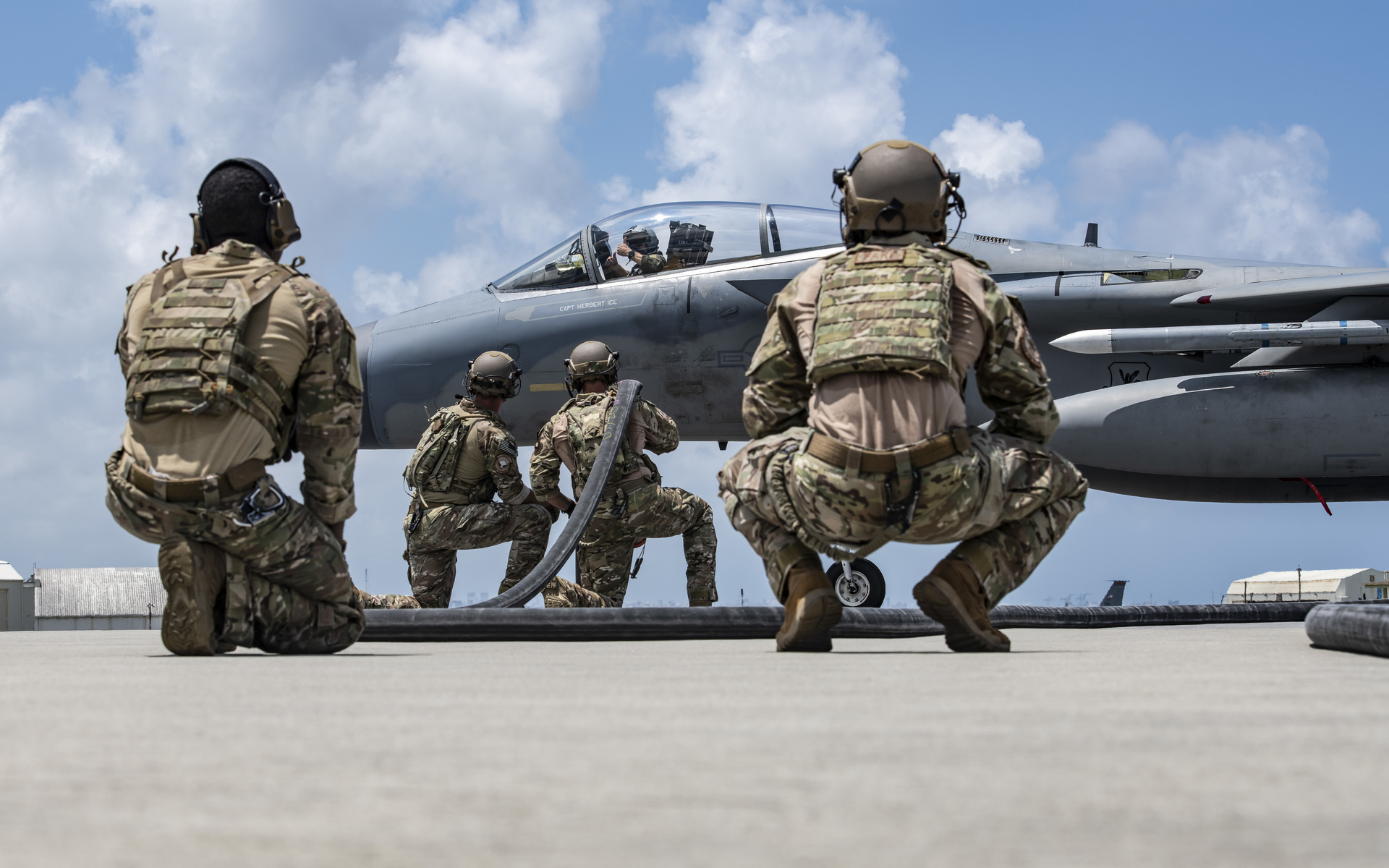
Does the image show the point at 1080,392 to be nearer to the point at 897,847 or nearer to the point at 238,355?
the point at 238,355

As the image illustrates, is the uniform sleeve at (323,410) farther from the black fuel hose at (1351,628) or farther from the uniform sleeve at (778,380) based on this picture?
the black fuel hose at (1351,628)

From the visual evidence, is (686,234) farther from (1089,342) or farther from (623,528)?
(1089,342)

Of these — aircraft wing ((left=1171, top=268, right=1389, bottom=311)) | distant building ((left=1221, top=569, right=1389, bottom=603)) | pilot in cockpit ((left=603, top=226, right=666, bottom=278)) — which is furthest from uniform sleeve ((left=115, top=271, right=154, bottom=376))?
distant building ((left=1221, top=569, right=1389, bottom=603))

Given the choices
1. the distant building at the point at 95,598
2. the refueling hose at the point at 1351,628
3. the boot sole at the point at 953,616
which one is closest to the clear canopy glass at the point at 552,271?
the boot sole at the point at 953,616

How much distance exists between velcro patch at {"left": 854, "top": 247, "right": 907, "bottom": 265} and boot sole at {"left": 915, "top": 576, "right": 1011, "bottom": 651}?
969 millimetres

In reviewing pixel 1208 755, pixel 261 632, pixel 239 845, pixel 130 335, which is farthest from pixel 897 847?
pixel 130 335

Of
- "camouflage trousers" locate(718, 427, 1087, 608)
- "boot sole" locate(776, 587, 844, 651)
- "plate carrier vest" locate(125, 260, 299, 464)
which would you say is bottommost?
"boot sole" locate(776, 587, 844, 651)

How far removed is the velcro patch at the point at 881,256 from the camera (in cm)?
392

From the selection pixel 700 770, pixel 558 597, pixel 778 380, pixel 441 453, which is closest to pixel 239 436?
pixel 778 380

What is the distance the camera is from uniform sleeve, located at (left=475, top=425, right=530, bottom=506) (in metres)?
8.12

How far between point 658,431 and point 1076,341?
276 cm

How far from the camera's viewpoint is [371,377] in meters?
9.09

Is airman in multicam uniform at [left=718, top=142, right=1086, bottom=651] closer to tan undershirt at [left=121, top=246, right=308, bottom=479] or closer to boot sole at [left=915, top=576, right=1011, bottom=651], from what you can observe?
boot sole at [left=915, top=576, right=1011, bottom=651]

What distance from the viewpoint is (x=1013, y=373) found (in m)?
4.04
